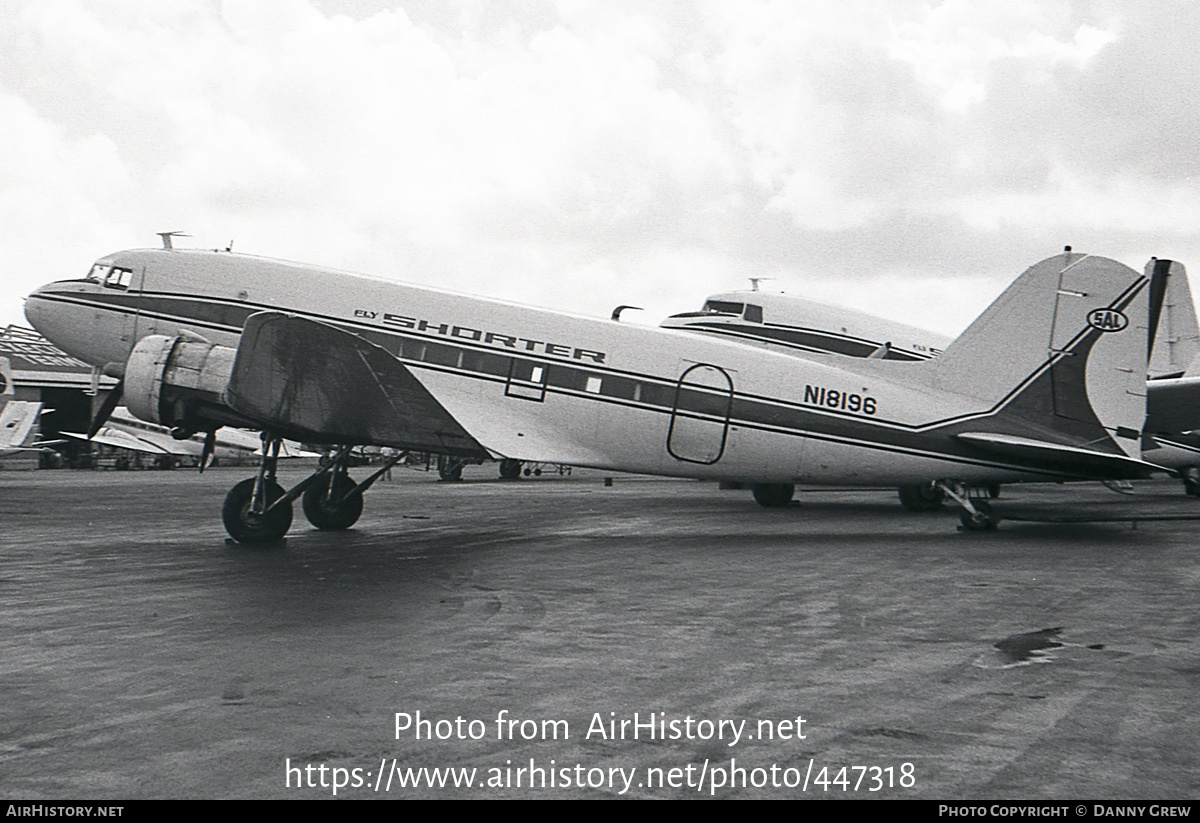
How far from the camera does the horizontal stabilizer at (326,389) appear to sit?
13.2 metres

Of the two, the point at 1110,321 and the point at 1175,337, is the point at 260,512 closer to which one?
the point at 1110,321

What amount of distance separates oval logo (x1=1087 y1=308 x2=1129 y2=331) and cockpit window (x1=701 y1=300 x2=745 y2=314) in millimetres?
11937

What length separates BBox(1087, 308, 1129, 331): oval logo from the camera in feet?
55.2

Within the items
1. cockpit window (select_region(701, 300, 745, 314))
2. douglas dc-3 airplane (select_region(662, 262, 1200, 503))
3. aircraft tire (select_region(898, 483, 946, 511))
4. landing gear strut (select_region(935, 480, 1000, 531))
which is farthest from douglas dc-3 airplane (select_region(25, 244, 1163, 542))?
cockpit window (select_region(701, 300, 745, 314))

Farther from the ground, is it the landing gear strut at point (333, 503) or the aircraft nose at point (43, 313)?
the aircraft nose at point (43, 313)

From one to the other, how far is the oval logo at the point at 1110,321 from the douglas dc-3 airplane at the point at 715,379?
0.03m

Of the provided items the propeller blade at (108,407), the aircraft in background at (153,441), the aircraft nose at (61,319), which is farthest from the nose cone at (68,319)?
the aircraft in background at (153,441)

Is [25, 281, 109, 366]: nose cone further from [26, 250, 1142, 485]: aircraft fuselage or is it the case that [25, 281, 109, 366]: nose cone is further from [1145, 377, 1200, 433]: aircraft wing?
[1145, 377, 1200, 433]: aircraft wing

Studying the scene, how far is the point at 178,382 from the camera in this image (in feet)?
47.7

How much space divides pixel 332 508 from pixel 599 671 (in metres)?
11.5

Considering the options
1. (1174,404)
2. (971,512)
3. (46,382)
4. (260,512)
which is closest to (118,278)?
(260,512)

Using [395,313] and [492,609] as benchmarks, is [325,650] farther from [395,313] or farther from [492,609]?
[395,313]

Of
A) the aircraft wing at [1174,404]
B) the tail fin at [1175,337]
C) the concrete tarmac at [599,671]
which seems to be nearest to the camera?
the concrete tarmac at [599,671]

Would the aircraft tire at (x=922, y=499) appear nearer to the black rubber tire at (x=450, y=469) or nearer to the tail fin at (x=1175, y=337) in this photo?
the tail fin at (x=1175, y=337)
